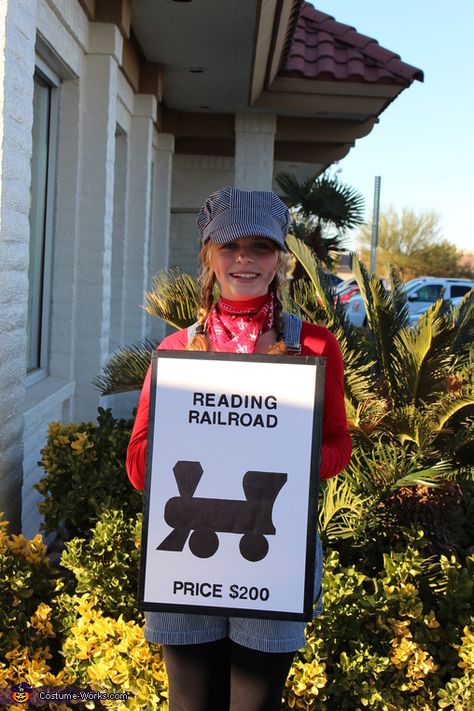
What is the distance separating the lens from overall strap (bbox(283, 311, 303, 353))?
7.40ft

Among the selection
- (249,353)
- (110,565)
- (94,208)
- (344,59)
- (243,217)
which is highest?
(344,59)

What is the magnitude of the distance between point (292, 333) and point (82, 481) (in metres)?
2.16

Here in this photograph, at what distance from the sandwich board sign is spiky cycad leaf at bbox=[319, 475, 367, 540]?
1.64 metres

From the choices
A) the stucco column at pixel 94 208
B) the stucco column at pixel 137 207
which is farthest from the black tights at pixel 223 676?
the stucco column at pixel 137 207

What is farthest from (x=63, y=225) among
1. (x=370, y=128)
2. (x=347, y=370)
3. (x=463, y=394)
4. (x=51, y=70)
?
(x=370, y=128)

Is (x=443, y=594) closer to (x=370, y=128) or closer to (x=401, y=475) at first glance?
(x=401, y=475)

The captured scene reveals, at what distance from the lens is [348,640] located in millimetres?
3291

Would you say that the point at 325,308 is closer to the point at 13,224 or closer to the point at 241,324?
the point at 13,224

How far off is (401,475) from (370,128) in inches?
373

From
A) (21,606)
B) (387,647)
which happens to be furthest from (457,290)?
(21,606)

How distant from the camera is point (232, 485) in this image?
211cm

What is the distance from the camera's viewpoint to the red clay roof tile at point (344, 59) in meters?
10.1

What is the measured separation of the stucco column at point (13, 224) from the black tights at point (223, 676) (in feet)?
6.16

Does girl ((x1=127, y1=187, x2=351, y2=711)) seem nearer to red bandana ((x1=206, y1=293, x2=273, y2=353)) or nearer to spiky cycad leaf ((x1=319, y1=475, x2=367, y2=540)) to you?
red bandana ((x1=206, y1=293, x2=273, y2=353))
